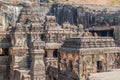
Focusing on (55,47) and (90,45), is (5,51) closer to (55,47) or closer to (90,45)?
(55,47)

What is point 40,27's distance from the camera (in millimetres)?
23016

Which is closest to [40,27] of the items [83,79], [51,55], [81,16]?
[51,55]

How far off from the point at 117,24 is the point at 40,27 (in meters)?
10.2

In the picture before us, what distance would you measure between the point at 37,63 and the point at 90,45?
3.49m

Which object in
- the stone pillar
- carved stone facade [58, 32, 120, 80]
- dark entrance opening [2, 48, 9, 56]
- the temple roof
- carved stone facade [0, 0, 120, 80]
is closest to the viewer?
carved stone facade [58, 32, 120, 80]

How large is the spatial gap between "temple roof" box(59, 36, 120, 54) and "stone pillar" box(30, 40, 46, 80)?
1847 millimetres

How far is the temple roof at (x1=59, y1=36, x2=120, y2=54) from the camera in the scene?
15312mm

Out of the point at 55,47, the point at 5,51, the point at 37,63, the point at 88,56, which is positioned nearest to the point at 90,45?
the point at 88,56

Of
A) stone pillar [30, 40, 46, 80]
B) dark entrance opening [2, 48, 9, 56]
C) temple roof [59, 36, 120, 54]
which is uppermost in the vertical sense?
temple roof [59, 36, 120, 54]

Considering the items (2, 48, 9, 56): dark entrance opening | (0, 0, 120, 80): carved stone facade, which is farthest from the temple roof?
(2, 48, 9, 56): dark entrance opening

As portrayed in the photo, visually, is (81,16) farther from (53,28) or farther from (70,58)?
(70,58)

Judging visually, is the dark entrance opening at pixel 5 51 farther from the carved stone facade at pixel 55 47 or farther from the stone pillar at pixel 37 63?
the stone pillar at pixel 37 63

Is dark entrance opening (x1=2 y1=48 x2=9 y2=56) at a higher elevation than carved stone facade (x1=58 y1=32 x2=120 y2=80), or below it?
below

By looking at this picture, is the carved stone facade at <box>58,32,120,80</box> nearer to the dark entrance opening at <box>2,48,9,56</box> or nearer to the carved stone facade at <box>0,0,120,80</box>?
the carved stone facade at <box>0,0,120,80</box>
